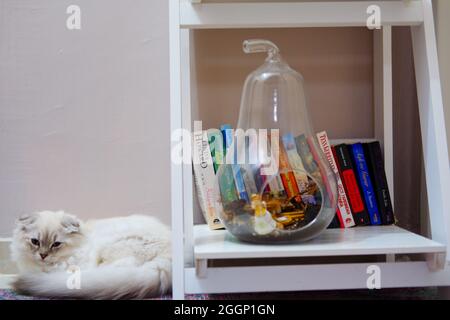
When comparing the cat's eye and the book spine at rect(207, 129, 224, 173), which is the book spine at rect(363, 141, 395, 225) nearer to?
the book spine at rect(207, 129, 224, 173)

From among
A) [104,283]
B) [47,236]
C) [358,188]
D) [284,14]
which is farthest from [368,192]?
[47,236]

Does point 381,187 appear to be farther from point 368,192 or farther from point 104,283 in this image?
point 104,283

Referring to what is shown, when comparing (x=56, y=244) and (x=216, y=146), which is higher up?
(x=216, y=146)

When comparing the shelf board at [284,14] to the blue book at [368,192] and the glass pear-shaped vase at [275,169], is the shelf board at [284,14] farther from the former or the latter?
the blue book at [368,192]

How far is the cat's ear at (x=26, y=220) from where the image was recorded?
1.15 metres

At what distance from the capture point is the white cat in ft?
3.54

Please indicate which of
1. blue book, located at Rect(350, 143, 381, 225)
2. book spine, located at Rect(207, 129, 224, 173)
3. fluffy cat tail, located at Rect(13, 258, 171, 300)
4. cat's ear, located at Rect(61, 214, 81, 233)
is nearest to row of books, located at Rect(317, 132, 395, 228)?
blue book, located at Rect(350, 143, 381, 225)

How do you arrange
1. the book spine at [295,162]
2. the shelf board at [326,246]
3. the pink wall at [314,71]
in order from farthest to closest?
the pink wall at [314,71] → the book spine at [295,162] → the shelf board at [326,246]

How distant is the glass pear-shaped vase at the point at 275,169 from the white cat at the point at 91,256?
0.28 metres

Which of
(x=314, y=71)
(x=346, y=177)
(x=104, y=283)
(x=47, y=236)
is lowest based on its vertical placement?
(x=104, y=283)

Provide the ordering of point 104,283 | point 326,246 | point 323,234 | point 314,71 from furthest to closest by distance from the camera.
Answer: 1. point 314,71
2. point 104,283
3. point 323,234
4. point 326,246

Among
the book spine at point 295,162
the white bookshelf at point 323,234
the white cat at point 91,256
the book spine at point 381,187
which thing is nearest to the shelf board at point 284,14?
the white bookshelf at point 323,234

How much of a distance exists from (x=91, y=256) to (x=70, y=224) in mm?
89

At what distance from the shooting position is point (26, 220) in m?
1.16
